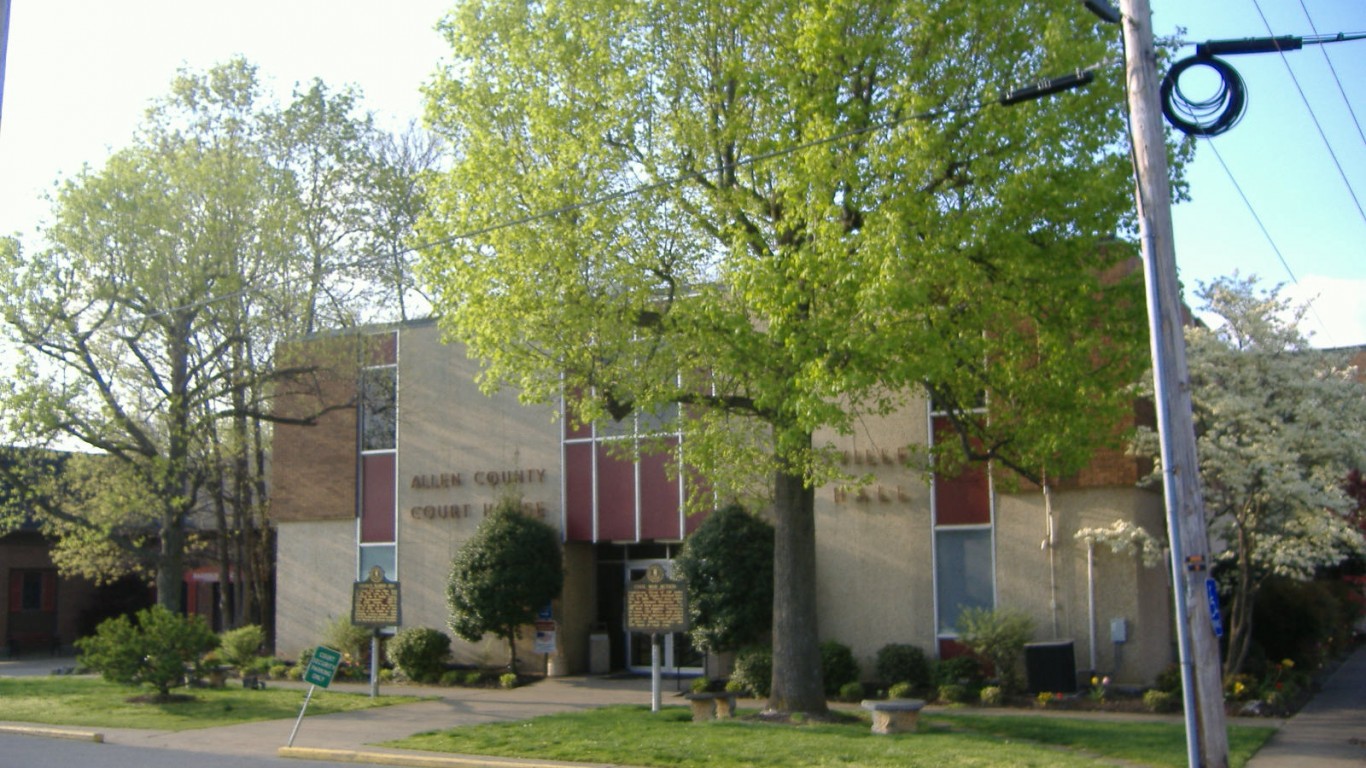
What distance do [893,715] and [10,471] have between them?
19419 mm

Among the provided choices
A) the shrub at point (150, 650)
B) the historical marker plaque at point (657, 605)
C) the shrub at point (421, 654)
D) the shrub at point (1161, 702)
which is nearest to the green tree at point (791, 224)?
the historical marker plaque at point (657, 605)

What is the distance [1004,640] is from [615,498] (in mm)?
8446

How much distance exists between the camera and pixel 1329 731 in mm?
Answer: 16047

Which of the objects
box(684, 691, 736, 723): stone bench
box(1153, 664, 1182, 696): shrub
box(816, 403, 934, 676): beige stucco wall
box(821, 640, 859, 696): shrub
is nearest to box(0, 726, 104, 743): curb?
box(684, 691, 736, 723): stone bench

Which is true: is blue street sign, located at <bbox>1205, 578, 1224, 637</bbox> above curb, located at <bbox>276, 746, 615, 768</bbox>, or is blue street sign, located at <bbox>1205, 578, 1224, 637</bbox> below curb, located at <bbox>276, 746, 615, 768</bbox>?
above

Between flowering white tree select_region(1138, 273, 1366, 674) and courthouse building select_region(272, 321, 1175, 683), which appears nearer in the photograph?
flowering white tree select_region(1138, 273, 1366, 674)

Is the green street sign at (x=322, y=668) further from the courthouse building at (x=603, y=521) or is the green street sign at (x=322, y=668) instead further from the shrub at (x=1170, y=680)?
the shrub at (x=1170, y=680)

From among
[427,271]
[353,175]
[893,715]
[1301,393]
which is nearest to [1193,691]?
[893,715]

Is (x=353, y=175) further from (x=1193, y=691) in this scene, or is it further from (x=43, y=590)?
(x=1193, y=691)

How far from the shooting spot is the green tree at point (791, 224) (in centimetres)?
1455

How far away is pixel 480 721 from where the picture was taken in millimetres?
18828

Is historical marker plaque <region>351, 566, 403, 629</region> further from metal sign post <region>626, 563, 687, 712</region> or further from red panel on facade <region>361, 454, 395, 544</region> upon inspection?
metal sign post <region>626, 563, 687, 712</region>

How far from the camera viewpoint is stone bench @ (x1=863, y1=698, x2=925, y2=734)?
53.1 feet

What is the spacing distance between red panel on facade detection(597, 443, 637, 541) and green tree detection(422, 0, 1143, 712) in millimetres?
6897
